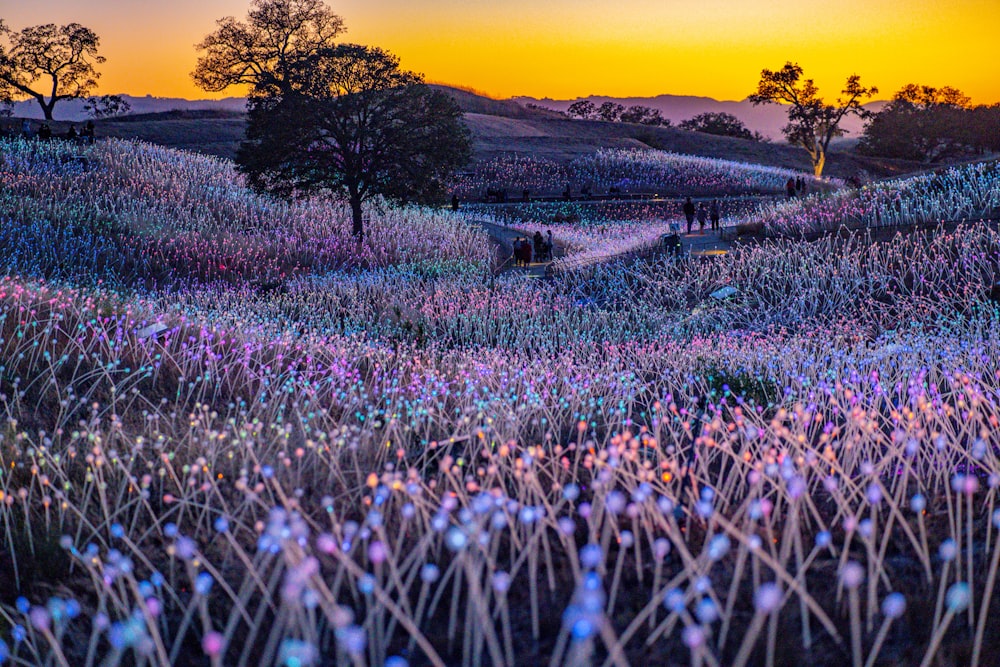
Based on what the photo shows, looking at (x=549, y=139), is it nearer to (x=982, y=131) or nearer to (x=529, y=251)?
(x=982, y=131)

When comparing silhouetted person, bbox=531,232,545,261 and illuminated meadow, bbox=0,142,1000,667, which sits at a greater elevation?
silhouetted person, bbox=531,232,545,261

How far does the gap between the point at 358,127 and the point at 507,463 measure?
19735 mm

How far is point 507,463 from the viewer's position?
6.25 meters

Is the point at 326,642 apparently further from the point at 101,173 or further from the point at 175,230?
the point at 101,173

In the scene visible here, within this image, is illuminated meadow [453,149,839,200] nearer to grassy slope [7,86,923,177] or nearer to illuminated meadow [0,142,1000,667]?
grassy slope [7,86,923,177]

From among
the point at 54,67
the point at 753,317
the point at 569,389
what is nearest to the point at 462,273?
the point at 753,317

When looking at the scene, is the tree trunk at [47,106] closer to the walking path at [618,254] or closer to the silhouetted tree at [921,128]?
the walking path at [618,254]

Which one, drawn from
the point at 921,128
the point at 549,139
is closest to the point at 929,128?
the point at 921,128

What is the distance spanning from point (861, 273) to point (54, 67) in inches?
1983

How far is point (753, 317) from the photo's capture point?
48.1ft

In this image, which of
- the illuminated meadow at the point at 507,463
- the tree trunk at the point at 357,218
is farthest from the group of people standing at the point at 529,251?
the tree trunk at the point at 357,218

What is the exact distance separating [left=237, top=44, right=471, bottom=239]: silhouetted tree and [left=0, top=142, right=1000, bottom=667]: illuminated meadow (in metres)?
4.18

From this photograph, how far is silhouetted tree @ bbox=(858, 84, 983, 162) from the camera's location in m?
67.1

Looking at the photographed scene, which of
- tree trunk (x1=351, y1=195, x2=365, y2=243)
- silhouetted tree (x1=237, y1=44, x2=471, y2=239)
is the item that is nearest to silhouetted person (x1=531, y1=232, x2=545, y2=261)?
Result: silhouetted tree (x1=237, y1=44, x2=471, y2=239)
